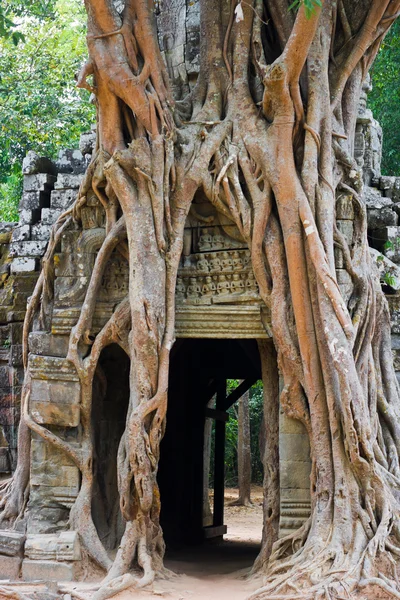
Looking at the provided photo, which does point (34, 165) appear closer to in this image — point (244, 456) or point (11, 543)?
point (11, 543)

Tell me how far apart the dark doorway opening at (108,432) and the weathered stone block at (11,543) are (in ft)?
2.08

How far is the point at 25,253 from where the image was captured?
30.5ft

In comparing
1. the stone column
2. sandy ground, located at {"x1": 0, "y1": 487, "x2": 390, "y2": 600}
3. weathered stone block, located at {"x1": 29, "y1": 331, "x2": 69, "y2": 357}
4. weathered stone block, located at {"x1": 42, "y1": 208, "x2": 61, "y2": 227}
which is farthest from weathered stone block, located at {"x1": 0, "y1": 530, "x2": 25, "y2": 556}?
weathered stone block, located at {"x1": 42, "y1": 208, "x2": 61, "y2": 227}

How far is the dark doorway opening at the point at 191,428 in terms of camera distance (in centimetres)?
1016

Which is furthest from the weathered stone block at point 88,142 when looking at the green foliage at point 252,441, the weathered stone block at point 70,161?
the green foliage at point 252,441

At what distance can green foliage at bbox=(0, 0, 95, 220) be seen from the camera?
13.0 m

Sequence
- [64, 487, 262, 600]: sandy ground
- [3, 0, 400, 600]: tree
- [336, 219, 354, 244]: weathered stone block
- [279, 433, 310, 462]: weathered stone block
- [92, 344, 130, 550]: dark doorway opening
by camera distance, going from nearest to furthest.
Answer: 1. [64, 487, 262, 600]: sandy ground
2. [3, 0, 400, 600]: tree
3. [279, 433, 310, 462]: weathered stone block
4. [336, 219, 354, 244]: weathered stone block
5. [92, 344, 130, 550]: dark doorway opening

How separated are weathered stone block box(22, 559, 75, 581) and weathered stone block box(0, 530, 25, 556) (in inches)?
4.7

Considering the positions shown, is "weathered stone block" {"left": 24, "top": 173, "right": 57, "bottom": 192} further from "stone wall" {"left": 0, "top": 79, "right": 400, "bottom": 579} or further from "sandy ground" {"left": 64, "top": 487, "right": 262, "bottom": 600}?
"sandy ground" {"left": 64, "top": 487, "right": 262, "bottom": 600}

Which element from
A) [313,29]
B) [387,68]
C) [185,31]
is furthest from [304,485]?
[387,68]

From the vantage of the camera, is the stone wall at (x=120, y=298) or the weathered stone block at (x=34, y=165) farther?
the weathered stone block at (x=34, y=165)

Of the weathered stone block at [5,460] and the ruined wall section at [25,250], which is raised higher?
the ruined wall section at [25,250]

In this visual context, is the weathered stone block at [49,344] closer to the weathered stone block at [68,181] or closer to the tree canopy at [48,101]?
the weathered stone block at [68,181]

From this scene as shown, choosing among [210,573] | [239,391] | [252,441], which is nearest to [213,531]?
[239,391]
